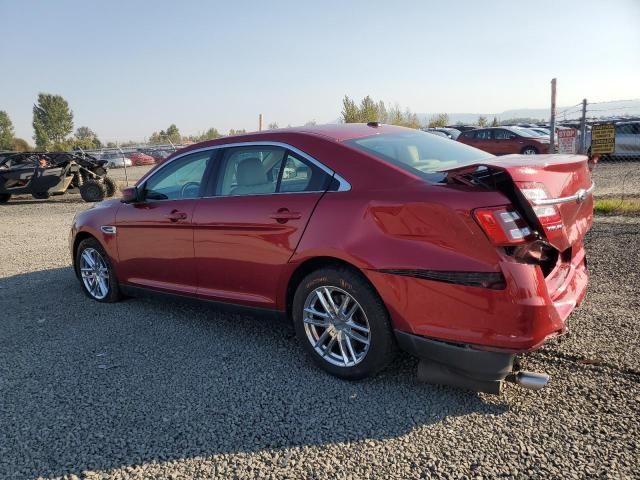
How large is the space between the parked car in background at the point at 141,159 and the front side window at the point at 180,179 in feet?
136

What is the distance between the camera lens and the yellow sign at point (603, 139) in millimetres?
8953

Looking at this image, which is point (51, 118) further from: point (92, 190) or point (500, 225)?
point (500, 225)

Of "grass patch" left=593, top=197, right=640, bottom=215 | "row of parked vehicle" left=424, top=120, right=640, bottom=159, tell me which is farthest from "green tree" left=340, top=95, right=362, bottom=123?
"grass patch" left=593, top=197, right=640, bottom=215

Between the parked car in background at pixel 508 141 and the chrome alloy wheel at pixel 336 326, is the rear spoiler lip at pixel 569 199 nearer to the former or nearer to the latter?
the chrome alloy wheel at pixel 336 326

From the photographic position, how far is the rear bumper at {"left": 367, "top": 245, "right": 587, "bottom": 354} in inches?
104

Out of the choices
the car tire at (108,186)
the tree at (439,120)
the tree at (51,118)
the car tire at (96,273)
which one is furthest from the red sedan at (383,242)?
the tree at (51,118)

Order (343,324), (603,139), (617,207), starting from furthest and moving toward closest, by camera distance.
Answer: (603,139)
(617,207)
(343,324)

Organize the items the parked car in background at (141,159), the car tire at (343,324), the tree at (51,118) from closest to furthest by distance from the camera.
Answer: the car tire at (343,324) < the parked car in background at (141,159) < the tree at (51,118)

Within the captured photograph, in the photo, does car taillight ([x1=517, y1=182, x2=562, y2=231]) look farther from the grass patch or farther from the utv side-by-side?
the utv side-by-side

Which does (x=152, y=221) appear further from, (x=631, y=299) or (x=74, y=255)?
(x=631, y=299)

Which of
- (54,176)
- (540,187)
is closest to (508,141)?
(54,176)

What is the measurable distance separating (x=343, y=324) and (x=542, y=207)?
1371mm

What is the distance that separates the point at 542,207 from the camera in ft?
8.99

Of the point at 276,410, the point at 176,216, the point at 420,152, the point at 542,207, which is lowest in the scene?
the point at 276,410
